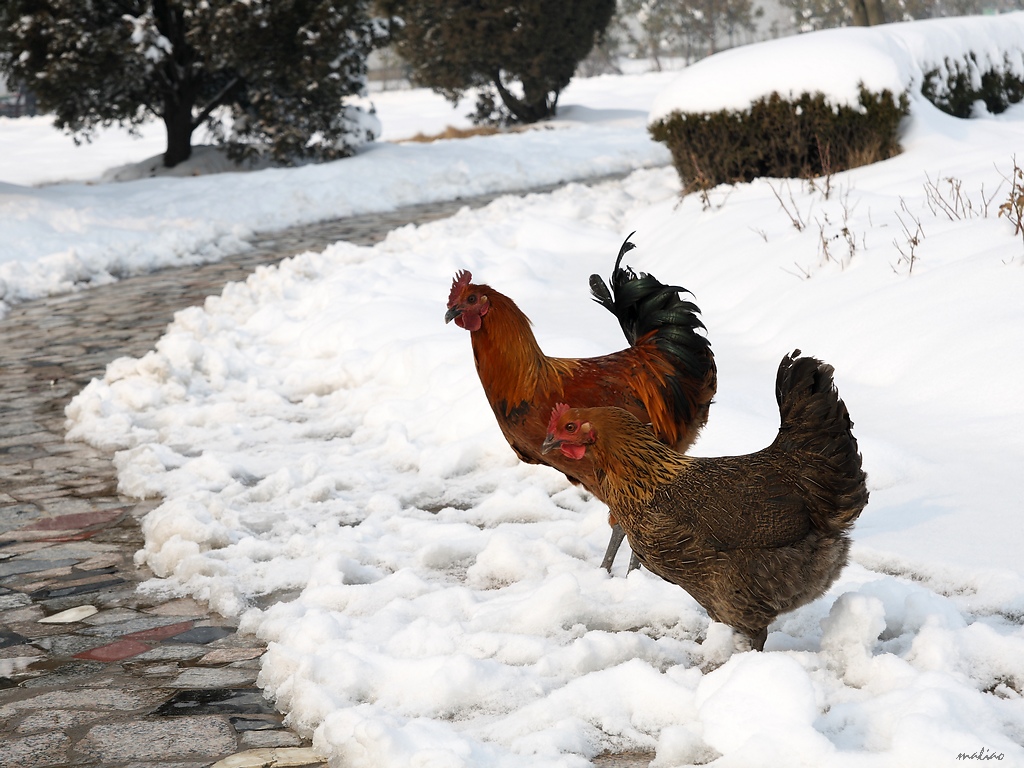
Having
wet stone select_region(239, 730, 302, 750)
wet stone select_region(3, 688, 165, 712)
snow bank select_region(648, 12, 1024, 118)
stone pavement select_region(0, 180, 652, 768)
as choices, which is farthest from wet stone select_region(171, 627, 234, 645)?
snow bank select_region(648, 12, 1024, 118)

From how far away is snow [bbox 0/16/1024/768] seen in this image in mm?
3102

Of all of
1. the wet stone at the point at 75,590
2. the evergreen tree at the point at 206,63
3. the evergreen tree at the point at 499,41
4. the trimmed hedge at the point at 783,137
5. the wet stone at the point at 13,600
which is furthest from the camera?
the evergreen tree at the point at 499,41

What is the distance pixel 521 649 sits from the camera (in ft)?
11.9

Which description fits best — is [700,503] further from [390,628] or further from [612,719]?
[390,628]

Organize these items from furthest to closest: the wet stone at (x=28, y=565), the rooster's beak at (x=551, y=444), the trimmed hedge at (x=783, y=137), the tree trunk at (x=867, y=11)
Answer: the tree trunk at (x=867, y=11) < the trimmed hedge at (x=783, y=137) < the wet stone at (x=28, y=565) < the rooster's beak at (x=551, y=444)

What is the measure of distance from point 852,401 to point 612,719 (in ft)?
11.1

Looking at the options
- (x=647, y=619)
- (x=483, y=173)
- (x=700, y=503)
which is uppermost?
(x=483, y=173)

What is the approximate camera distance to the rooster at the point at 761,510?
3205mm

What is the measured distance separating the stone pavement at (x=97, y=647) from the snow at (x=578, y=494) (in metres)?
0.16

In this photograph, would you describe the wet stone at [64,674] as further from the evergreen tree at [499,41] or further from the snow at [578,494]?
the evergreen tree at [499,41]

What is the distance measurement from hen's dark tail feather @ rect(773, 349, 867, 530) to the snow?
0.40 meters

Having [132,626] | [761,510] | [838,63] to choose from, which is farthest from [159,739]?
[838,63]

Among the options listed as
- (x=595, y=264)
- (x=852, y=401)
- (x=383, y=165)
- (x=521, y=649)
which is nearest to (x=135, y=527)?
(x=521, y=649)

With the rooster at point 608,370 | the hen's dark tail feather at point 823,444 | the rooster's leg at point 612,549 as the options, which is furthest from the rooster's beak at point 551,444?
the rooster's leg at point 612,549
